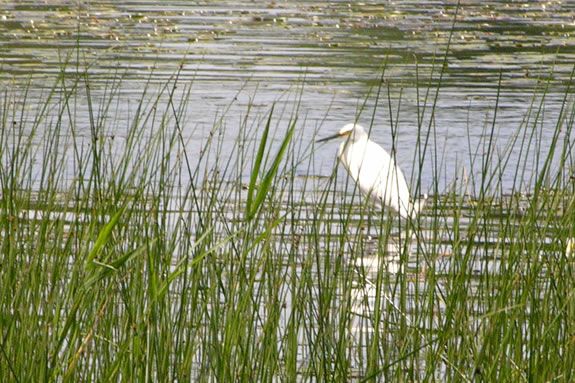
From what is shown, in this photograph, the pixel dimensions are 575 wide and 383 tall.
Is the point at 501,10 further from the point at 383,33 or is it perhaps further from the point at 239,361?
the point at 239,361

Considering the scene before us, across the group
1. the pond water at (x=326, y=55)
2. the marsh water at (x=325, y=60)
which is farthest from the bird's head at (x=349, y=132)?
the pond water at (x=326, y=55)

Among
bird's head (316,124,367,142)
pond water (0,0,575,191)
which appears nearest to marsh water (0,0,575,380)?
pond water (0,0,575,191)

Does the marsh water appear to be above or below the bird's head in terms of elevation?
below

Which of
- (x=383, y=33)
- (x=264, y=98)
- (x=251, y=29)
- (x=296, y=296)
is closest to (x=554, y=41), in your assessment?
(x=383, y=33)

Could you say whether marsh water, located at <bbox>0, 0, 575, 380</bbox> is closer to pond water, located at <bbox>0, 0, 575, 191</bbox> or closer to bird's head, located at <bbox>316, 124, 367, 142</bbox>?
pond water, located at <bbox>0, 0, 575, 191</bbox>

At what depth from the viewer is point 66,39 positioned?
13.0 meters

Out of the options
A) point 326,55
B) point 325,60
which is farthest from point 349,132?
point 326,55

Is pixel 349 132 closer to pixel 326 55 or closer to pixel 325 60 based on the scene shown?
pixel 325 60

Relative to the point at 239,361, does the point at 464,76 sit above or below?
below

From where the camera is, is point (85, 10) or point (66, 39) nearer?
point (66, 39)

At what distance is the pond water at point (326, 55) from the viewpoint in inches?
370

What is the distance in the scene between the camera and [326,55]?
12.5 meters

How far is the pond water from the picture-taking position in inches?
370

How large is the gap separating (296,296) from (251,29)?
438 inches
